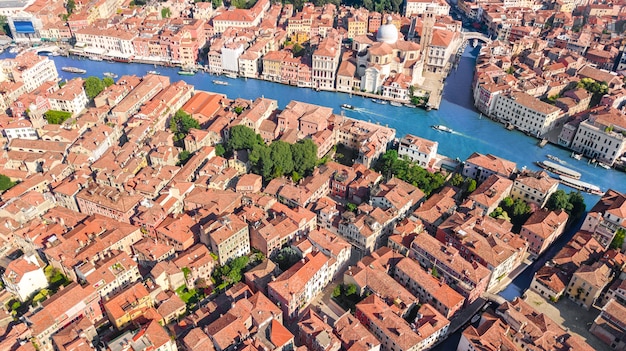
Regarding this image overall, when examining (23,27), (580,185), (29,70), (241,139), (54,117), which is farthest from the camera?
(23,27)

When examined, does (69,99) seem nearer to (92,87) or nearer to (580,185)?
(92,87)

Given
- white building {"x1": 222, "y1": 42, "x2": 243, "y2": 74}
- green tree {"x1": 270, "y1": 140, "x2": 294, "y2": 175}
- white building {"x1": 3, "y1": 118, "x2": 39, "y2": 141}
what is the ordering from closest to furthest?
green tree {"x1": 270, "y1": 140, "x2": 294, "y2": 175} < white building {"x1": 3, "y1": 118, "x2": 39, "y2": 141} < white building {"x1": 222, "y1": 42, "x2": 243, "y2": 74}

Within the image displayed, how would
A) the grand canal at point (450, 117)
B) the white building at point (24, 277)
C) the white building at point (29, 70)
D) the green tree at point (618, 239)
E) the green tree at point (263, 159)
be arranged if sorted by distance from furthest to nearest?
the white building at point (29, 70) → the grand canal at point (450, 117) → the green tree at point (263, 159) → the green tree at point (618, 239) → the white building at point (24, 277)

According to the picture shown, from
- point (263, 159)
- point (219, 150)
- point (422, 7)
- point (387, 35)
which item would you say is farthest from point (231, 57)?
point (422, 7)

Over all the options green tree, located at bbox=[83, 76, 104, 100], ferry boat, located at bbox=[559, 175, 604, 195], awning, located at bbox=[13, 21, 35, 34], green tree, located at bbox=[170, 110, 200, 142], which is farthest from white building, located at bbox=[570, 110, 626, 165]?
awning, located at bbox=[13, 21, 35, 34]

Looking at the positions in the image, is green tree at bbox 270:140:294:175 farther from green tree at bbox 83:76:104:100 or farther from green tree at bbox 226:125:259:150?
green tree at bbox 83:76:104:100

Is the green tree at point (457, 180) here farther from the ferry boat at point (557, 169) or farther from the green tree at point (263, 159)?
the green tree at point (263, 159)

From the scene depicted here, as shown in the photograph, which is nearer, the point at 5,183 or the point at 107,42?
the point at 5,183

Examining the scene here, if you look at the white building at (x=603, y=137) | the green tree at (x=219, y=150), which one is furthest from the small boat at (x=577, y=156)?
the green tree at (x=219, y=150)
